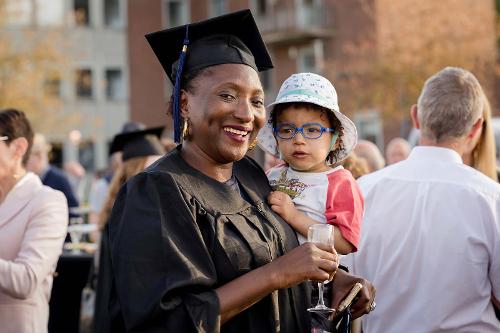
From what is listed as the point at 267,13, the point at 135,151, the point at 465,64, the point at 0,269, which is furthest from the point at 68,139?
the point at 0,269

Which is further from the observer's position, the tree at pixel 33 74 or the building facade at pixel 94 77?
the building facade at pixel 94 77

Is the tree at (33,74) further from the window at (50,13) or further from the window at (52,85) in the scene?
the window at (50,13)

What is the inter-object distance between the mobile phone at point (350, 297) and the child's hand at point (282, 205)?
0.39m

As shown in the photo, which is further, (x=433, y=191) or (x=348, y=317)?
(x=433, y=191)

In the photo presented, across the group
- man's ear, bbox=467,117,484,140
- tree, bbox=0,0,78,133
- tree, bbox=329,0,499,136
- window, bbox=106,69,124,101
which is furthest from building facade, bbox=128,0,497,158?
man's ear, bbox=467,117,484,140

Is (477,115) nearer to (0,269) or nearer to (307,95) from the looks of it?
(307,95)

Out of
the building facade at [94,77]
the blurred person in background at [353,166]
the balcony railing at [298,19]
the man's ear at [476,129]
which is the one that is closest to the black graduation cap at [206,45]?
the man's ear at [476,129]

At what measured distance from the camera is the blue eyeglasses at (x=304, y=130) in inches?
166

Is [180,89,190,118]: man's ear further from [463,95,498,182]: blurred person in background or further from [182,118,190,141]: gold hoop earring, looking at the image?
[463,95,498,182]: blurred person in background

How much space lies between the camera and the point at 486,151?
5332mm

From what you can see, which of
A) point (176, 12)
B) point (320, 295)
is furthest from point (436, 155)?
point (176, 12)

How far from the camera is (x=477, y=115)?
4898 mm

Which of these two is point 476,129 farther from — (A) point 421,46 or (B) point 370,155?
(A) point 421,46

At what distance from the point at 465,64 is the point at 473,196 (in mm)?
22793
